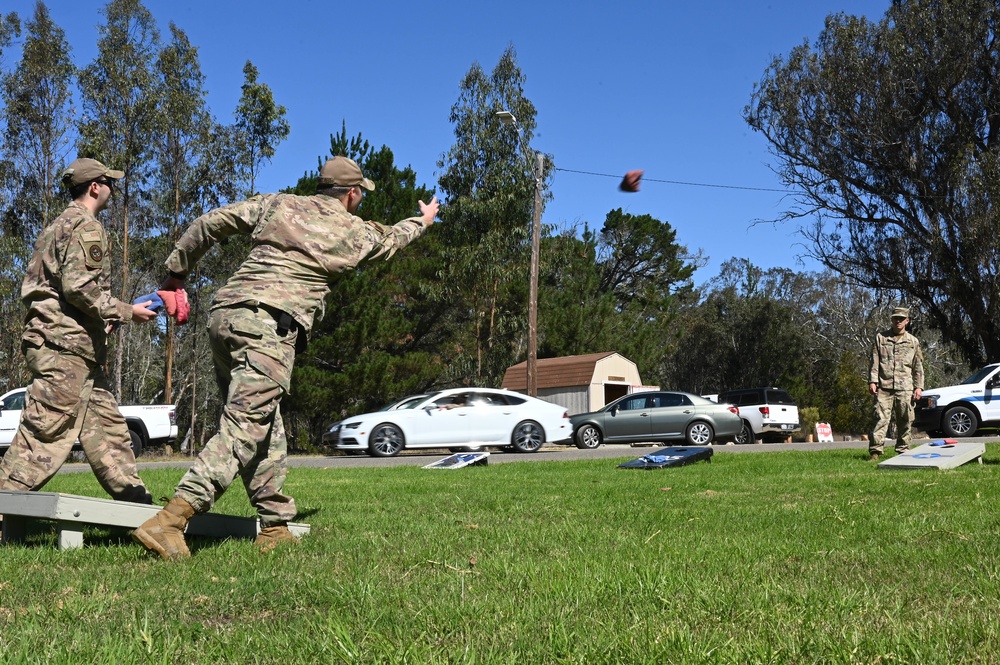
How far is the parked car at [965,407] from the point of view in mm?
21656

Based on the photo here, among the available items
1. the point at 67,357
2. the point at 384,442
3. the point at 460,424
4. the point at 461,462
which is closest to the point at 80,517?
the point at 67,357

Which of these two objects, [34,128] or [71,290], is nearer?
[71,290]

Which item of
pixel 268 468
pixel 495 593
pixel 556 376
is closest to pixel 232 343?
pixel 268 468

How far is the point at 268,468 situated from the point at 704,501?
3.01 meters

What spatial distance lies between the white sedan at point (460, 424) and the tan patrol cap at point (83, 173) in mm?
15549

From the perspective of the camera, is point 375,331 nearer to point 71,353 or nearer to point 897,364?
point 897,364

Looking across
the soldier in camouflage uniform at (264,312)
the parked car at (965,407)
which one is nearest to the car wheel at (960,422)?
the parked car at (965,407)

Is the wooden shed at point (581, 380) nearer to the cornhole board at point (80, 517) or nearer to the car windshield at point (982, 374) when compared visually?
the car windshield at point (982, 374)

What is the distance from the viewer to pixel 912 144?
30.0 metres

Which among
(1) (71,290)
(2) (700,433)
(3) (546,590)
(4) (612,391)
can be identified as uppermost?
(4) (612,391)

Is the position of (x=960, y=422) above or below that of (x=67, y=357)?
below

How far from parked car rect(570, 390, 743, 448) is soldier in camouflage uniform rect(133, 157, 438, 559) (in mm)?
18973

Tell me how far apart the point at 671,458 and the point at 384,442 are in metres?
11.1

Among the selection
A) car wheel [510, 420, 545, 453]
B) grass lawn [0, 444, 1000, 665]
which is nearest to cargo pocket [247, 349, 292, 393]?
grass lawn [0, 444, 1000, 665]
